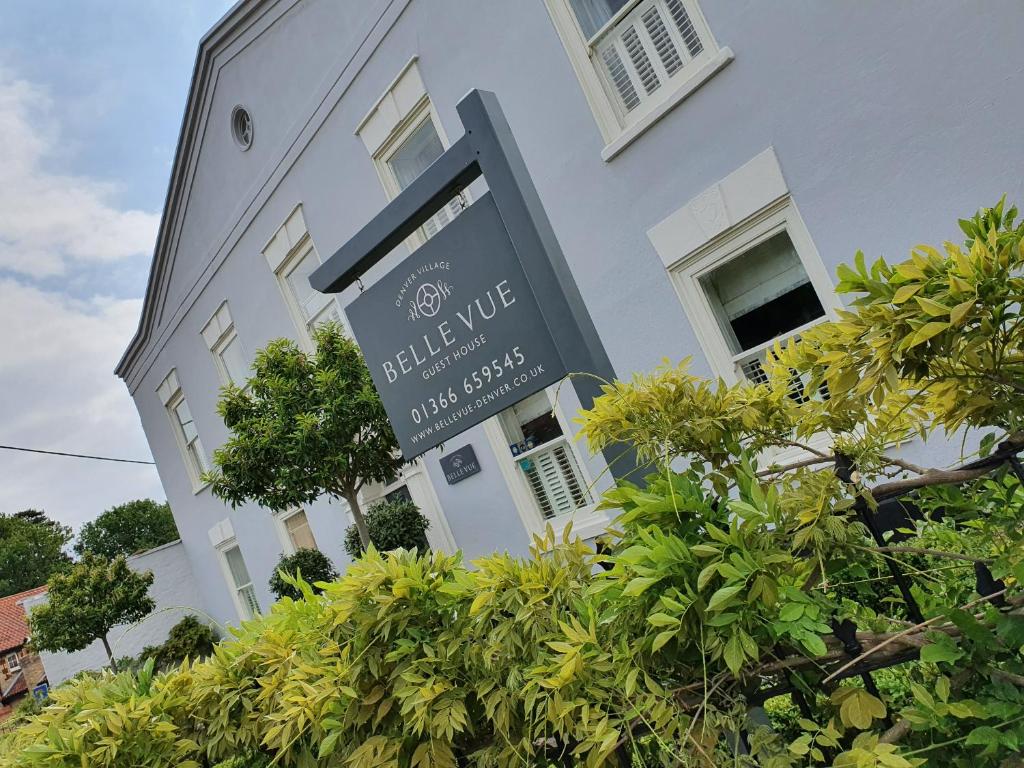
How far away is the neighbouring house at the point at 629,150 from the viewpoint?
4.15 meters

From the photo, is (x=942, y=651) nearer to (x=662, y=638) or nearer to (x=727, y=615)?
(x=727, y=615)

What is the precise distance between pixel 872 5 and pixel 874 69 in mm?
356

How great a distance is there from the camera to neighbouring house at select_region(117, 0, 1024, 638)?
4.15 m

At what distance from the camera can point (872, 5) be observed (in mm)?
4168

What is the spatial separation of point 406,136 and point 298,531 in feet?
21.8

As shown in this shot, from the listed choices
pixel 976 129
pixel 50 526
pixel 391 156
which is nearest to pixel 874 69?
pixel 976 129

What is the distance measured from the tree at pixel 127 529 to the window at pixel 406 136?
55.3 metres

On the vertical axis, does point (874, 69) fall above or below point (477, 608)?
above

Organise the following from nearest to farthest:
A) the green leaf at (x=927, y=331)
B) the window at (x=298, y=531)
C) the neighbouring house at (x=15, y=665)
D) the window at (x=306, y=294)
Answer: the green leaf at (x=927, y=331) < the window at (x=306, y=294) < the window at (x=298, y=531) < the neighbouring house at (x=15, y=665)

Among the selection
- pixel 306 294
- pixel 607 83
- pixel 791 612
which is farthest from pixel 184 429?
pixel 791 612

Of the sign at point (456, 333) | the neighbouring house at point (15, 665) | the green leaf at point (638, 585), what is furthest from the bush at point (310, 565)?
the neighbouring house at point (15, 665)

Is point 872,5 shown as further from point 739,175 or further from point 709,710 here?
point 709,710

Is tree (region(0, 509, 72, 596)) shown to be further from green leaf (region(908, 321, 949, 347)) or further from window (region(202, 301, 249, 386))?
green leaf (region(908, 321, 949, 347))

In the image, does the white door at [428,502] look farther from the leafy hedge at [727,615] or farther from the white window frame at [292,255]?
the leafy hedge at [727,615]
